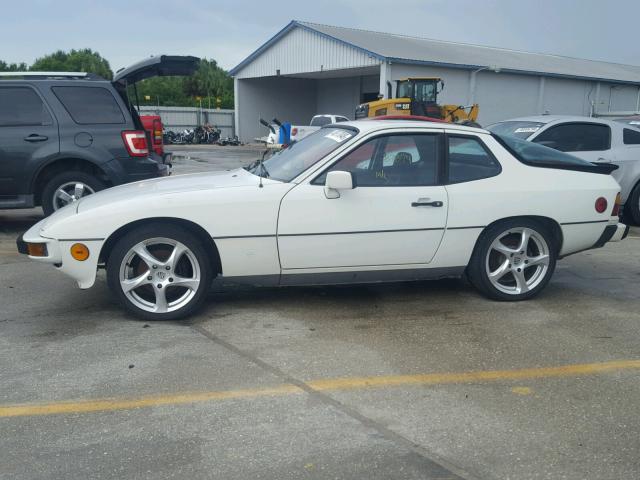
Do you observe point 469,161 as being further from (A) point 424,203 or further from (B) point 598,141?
(B) point 598,141

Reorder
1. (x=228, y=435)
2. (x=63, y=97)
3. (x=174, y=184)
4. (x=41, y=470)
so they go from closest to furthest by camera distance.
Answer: (x=41, y=470) < (x=228, y=435) < (x=174, y=184) < (x=63, y=97)

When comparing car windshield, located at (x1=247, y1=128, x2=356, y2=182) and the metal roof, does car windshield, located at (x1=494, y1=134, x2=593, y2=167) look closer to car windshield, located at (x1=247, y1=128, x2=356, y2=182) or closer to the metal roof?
car windshield, located at (x1=247, y1=128, x2=356, y2=182)

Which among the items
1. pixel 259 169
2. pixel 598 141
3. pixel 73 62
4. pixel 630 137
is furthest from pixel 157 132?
pixel 73 62

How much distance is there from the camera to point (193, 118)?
39.0m

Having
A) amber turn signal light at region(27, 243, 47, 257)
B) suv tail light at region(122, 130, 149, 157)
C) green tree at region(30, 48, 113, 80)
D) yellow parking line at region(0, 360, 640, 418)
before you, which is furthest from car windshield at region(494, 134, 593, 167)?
green tree at region(30, 48, 113, 80)

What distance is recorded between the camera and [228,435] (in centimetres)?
305

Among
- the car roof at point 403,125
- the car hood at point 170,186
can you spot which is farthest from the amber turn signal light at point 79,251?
the car roof at point 403,125

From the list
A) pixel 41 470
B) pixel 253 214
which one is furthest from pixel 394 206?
pixel 41 470

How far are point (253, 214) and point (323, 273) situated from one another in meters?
0.72

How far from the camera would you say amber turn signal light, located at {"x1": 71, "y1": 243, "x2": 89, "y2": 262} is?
4.36 meters

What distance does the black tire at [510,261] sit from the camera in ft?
16.5

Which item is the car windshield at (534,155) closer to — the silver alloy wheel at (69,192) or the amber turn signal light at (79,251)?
the amber turn signal light at (79,251)

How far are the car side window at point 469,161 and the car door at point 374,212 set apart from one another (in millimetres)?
130

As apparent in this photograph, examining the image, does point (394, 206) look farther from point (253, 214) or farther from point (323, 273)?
point (253, 214)
